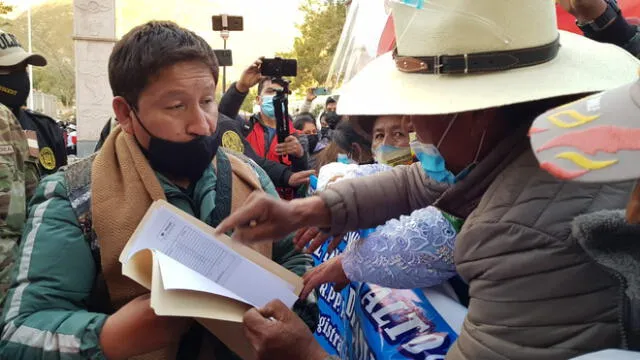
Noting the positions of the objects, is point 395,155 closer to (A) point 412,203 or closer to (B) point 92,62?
(A) point 412,203

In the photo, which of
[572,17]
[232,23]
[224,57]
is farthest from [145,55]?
[232,23]

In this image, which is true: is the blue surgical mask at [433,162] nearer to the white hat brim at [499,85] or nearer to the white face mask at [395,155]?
the white hat brim at [499,85]

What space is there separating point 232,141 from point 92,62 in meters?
7.19

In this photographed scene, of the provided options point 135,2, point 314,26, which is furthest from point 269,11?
point 314,26

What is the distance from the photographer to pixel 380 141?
9.75 ft

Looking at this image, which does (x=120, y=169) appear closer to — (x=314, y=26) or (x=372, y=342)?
(x=372, y=342)

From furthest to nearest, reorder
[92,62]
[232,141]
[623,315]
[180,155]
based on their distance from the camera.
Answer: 1. [92,62]
2. [232,141]
3. [180,155]
4. [623,315]

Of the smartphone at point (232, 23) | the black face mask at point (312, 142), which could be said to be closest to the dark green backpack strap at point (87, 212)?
the black face mask at point (312, 142)

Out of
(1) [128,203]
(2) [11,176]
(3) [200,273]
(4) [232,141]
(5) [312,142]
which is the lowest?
(5) [312,142]

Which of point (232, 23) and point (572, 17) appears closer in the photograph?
point (572, 17)

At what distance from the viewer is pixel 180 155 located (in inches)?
68.0

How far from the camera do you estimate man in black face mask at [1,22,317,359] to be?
1.47 m

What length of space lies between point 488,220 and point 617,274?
0.25m

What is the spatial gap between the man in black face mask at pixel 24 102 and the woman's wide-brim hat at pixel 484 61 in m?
2.85
